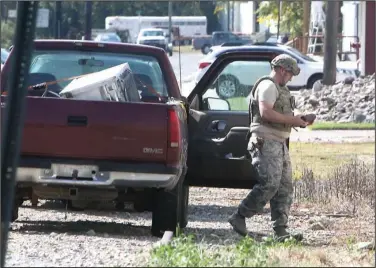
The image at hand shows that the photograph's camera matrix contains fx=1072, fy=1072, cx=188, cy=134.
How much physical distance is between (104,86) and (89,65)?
3.14 ft

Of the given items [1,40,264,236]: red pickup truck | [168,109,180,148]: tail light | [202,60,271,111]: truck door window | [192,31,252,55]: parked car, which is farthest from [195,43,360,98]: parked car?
[192,31,252,55]: parked car

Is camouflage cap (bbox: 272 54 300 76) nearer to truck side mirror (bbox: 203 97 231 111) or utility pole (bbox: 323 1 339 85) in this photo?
truck side mirror (bbox: 203 97 231 111)

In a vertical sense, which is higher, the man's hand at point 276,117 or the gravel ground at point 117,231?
the man's hand at point 276,117

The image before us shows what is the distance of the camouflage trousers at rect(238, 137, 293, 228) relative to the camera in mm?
9344

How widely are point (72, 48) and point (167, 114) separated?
169 cm

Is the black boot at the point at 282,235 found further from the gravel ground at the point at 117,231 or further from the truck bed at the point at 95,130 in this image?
the truck bed at the point at 95,130

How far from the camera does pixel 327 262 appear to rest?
25.4 feet

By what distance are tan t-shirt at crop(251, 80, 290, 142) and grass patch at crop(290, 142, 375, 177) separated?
6346mm

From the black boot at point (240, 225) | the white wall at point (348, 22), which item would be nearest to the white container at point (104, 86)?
the black boot at point (240, 225)

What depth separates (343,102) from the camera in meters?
29.0

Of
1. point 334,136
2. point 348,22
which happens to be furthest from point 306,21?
point 334,136

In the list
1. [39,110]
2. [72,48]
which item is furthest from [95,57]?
[39,110]

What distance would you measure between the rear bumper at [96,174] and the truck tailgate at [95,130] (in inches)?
2.5

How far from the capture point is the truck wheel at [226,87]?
39.3 ft
